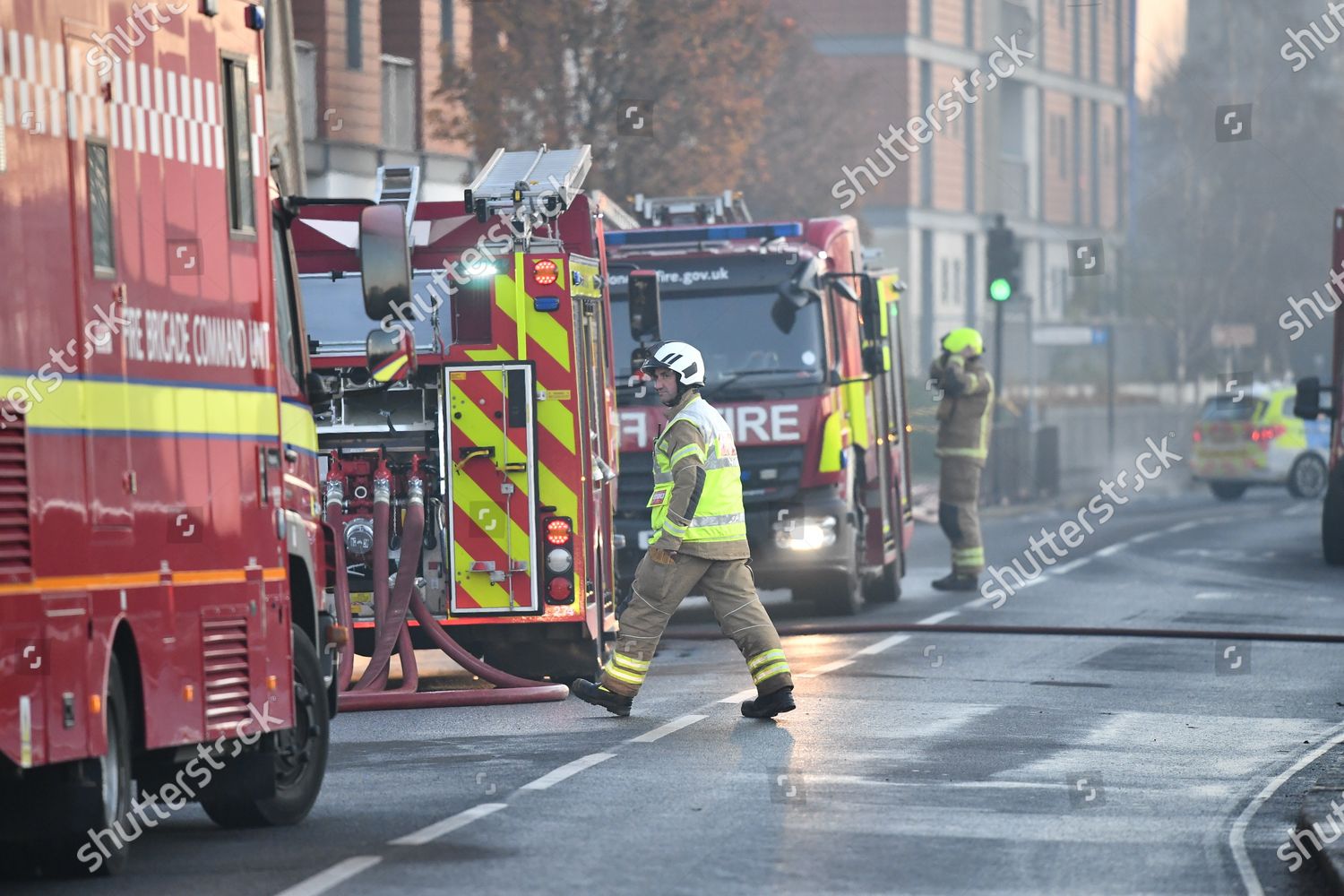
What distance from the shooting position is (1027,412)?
4109 centimetres

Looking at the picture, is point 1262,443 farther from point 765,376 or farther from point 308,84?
point 765,376

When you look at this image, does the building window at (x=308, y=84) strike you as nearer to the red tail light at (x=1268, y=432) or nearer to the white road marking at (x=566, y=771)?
the red tail light at (x=1268, y=432)

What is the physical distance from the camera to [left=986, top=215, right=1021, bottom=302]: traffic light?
32.4 m

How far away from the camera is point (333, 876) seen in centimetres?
806

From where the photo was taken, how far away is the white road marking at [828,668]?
49.0ft

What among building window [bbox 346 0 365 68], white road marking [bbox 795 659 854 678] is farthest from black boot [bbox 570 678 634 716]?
building window [bbox 346 0 365 68]

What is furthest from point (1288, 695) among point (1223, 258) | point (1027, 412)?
point (1223, 258)

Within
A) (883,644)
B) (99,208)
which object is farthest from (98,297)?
(883,644)

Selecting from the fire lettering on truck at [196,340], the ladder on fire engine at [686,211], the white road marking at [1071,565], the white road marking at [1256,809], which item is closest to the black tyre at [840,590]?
the ladder on fire engine at [686,211]

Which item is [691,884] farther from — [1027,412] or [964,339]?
[1027,412]

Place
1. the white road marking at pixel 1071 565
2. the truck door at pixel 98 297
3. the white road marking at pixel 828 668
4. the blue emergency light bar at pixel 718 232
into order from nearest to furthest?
the truck door at pixel 98 297 < the white road marking at pixel 828 668 < the blue emergency light bar at pixel 718 232 < the white road marking at pixel 1071 565

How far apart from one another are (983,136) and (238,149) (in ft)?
174

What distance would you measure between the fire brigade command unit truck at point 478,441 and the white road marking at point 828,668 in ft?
4.83

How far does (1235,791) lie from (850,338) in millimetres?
9668
